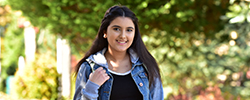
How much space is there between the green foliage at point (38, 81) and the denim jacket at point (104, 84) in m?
4.43

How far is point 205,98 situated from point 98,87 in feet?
17.1

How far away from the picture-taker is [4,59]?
39.0 ft

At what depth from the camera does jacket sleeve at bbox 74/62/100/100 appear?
219 cm

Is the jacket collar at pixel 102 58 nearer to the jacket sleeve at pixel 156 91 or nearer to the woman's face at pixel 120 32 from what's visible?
the woman's face at pixel 120 32

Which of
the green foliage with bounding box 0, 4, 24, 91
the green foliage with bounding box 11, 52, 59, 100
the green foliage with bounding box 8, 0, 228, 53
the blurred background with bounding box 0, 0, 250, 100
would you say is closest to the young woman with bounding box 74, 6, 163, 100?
the green foliage with bounding box 8, 0, 228, 53

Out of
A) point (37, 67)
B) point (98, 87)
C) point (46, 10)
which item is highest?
point (46, 10)

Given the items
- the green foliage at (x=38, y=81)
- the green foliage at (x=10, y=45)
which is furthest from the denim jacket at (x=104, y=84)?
the green foliage at (x=10, y=45)

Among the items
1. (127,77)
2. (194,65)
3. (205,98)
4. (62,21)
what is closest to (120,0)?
(62,21)

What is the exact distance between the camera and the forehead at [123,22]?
231cm

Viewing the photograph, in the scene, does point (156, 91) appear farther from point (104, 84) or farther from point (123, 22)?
point (123, 22)

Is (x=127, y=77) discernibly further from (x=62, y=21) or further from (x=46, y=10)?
(x=46, y=10)

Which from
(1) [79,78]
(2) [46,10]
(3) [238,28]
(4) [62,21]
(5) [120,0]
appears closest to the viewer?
(1) [79,78]

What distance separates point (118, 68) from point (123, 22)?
0.43 meters

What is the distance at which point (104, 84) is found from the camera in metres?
2.30
